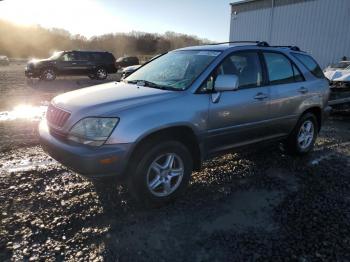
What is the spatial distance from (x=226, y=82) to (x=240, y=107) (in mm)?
529

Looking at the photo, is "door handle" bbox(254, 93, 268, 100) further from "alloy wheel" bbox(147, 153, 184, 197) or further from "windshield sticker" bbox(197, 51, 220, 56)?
"alloy wheel" bbox(147, 153, 184, 197)

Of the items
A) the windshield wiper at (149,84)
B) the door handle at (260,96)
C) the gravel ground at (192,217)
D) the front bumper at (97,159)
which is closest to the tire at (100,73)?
the gravel ground at (192,217)

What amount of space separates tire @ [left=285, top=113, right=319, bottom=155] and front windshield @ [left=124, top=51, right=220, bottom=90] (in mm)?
2119

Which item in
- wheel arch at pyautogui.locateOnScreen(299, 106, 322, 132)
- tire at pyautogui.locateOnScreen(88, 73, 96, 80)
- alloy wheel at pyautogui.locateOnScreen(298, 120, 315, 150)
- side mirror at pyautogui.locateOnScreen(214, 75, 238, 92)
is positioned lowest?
tire at pyautogui.locateOnScreen(88, 73, 96, 80)

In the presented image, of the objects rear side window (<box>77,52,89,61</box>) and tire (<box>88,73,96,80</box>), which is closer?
rear side window (<box>77,52,89,61</box>)

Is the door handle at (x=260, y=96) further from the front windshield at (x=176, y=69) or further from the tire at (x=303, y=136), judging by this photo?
the tire at (x=303, y=136)

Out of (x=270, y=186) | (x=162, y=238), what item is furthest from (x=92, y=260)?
(x=270, y=186)

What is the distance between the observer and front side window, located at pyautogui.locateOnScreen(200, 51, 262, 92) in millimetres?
4305

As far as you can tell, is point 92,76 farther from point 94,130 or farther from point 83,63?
point 94,130

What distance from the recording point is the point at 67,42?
213 feet

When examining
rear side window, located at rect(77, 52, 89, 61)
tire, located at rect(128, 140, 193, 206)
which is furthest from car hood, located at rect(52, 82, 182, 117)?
rear side window, located at rect(77, 52, 89, 61)

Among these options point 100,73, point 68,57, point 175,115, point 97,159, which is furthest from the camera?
point 100,73

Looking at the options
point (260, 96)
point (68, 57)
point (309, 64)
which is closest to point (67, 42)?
point (68, 57)

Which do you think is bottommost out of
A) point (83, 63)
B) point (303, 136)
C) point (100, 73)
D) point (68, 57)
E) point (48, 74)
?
point (100, 73)
